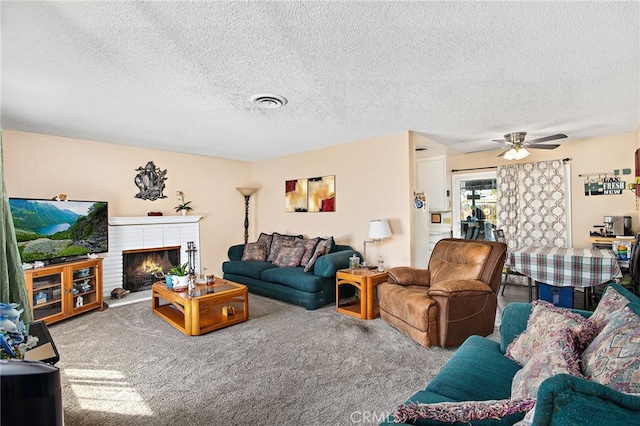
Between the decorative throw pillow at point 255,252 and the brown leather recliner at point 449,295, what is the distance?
2336mm

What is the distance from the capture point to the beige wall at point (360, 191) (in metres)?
4.16

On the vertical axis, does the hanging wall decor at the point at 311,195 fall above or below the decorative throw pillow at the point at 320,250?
above

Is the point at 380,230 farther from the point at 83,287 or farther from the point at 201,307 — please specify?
the point at 83,287

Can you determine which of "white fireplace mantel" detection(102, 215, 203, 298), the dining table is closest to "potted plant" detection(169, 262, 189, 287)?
"white fireplace mantel" detection(102, 215, 203, 298)

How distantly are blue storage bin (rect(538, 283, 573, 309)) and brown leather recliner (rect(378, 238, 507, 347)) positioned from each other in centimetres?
93

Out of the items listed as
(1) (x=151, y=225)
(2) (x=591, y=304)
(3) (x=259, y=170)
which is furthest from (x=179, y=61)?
(2) (x=591, y=304)

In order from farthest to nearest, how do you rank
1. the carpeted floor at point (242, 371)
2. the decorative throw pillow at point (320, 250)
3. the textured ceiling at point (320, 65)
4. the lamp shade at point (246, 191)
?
the lamp shade at point (246, 191) → the decorative throw pillow at point (320, 250) → the carpeted floor at point (242, 371) → the textured ceiling at point (320, 65)

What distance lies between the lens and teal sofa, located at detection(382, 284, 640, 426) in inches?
23.5

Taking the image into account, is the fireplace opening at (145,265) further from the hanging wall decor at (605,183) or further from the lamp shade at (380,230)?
the hanging wall decor at (605,183)

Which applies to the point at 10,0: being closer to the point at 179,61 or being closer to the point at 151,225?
the point at 179,61

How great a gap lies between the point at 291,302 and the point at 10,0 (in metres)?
3.67

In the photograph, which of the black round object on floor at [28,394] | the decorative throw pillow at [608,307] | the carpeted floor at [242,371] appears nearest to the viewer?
the black round object on floor at [28,394]

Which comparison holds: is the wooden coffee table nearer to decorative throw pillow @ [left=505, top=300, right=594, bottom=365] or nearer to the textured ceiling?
the textured ceiling

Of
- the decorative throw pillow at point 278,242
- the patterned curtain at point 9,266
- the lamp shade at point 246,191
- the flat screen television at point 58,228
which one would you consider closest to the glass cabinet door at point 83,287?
the flat screen television at point 58,228
